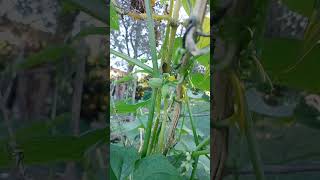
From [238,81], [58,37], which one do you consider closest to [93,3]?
[58,37]

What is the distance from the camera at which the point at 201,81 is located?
68 cm

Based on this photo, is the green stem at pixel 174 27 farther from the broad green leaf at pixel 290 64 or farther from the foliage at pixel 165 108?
the broad green leaf at pixel 290 64

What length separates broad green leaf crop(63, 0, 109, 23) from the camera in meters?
0.41

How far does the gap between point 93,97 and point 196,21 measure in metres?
0.13

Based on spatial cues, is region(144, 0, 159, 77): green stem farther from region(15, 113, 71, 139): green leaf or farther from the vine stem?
region(15, 113, 71, 139): green leaf

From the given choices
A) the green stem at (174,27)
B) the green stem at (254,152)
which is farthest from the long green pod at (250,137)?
the green stem at (174,27)

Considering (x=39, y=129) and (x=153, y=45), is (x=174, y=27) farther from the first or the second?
(x=39, y=129)

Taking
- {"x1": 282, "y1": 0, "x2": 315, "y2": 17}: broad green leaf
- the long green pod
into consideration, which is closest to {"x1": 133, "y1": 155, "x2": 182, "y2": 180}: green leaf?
the long green pod

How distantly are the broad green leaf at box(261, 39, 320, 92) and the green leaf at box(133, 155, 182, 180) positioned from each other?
0.16 metres

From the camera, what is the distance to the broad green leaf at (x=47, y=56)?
40cm

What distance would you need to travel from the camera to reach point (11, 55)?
390mm

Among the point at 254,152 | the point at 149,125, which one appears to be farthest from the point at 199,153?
the point at 254,152

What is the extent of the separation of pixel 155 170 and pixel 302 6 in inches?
9.2

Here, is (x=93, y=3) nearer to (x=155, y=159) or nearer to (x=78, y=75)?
(x=78, y=75)
